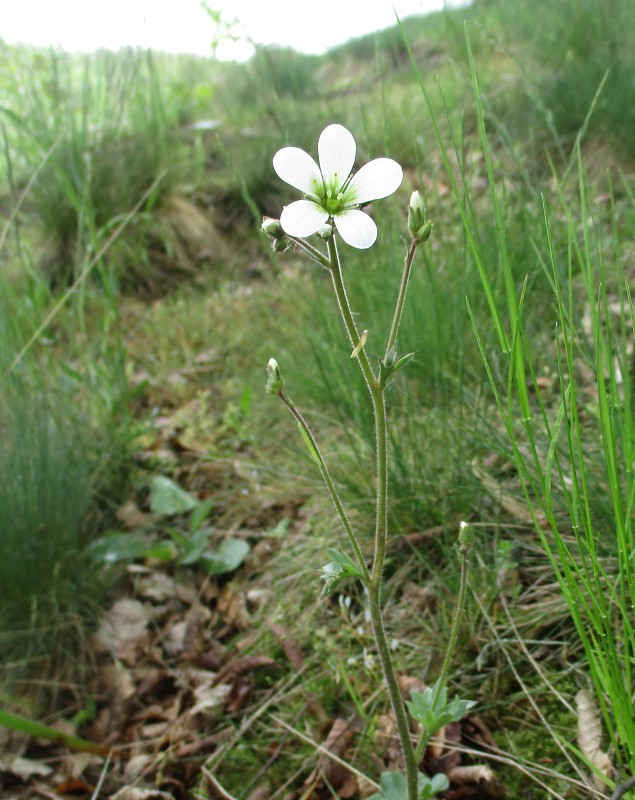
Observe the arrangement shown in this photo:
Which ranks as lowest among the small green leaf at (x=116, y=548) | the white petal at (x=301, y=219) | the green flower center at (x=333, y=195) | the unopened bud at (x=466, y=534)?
the small green leaf at (x=116, y=548)

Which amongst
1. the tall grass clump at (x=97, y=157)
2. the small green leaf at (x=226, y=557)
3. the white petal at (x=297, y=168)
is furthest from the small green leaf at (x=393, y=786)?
the tall grass clump at (x=97, y=157)

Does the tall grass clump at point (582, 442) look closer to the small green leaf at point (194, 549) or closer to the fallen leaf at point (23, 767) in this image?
the small green leaf at point (194, 549)

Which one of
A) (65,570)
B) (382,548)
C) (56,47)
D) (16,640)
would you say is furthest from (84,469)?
(56,47)

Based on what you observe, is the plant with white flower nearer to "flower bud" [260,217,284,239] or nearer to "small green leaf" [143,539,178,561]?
"flower bud" [260,217,284,239]

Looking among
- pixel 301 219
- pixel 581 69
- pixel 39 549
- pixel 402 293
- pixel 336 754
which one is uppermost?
pixel 581 69

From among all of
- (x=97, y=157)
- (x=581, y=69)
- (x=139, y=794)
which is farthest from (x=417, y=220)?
(x=97, y=157)

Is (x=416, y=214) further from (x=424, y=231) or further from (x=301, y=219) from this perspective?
(x=301, y=219)
